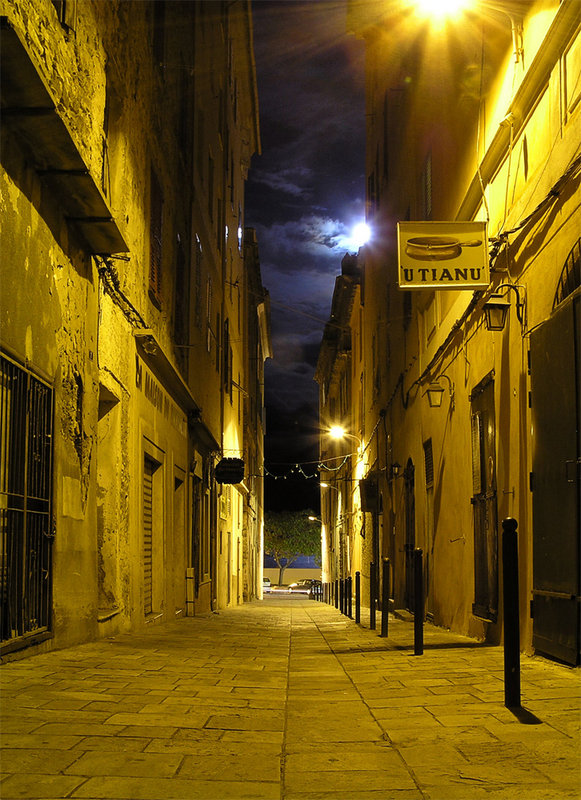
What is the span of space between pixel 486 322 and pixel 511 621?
13.3ft

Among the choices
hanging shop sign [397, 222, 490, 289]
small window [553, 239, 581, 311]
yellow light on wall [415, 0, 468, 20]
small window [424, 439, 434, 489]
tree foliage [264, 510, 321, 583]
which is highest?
yellow light on wall [415, 0, 468, 20]

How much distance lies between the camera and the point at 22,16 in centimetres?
637

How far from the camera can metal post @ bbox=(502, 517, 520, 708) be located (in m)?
4.74

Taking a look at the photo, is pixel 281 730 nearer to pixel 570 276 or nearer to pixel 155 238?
pixel 570 276

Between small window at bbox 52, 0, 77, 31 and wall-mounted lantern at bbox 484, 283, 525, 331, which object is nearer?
small window at bbox 52, 0, 77, 31

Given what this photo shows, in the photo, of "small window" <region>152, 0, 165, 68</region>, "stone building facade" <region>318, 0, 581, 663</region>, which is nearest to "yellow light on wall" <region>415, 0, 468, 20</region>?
"stone building facade" <region>318, 0, 581, 663</region>

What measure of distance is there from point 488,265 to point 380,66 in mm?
14323

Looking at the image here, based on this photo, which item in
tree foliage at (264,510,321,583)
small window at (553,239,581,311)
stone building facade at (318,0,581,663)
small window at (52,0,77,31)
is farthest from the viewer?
tree foliage at (264,510,321,583)

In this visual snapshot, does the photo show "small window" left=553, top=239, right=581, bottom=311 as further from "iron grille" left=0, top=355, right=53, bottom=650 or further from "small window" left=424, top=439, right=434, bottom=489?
"small window" left=424, top=439, right=434, bottom=489

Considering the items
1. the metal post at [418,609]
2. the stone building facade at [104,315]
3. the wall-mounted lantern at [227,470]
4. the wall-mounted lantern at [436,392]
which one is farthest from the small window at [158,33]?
the wall-mounted lantern at [227,470]

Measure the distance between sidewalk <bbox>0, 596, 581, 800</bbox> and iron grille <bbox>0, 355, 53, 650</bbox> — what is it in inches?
15.1

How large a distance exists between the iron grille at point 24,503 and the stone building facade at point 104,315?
20mm

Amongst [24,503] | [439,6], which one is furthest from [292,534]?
[24,503]

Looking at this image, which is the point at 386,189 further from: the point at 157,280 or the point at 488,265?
the point at 488,265
